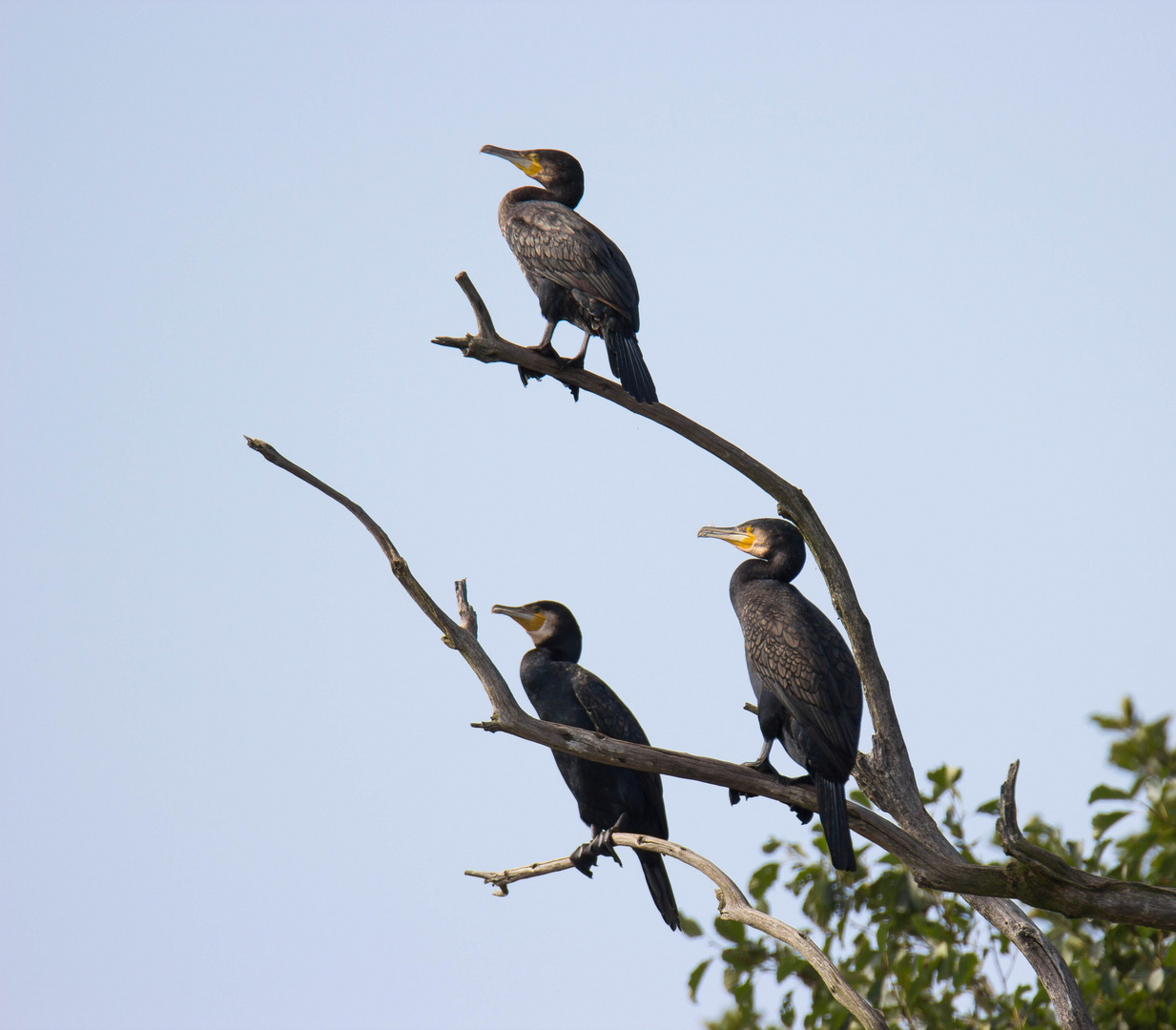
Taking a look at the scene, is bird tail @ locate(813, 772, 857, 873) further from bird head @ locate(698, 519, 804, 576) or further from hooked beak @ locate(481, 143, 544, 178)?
hooked beak @ locate(481, 143, 544, 178)

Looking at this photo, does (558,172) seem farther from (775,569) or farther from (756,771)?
(756,771)

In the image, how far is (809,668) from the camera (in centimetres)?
443

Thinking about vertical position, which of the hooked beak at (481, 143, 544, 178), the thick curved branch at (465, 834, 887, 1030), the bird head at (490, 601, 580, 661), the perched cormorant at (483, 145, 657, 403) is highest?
the hooked beak at (481, 143, 544, 178)

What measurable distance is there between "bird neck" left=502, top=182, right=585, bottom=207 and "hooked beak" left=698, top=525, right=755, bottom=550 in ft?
6.75

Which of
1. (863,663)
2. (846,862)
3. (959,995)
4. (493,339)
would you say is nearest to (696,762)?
(846,862)

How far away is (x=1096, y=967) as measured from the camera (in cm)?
557

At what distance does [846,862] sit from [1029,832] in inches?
99.5

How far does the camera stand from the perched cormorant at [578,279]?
5125 mm

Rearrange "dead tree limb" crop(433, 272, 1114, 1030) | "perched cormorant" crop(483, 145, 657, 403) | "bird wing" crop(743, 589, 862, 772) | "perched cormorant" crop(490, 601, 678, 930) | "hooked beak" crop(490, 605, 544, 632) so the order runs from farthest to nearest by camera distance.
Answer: "hooked beak" crop(490, 605, 544, 632)
"perched cormorant" crop(490, 601, 678, 930)
"perched cormorant" crop(483, 145, 657, 403)
"dead tree limb" crop(433, 272, 1114, 1030)
"bird wing" crop(743, 589, 862, 772)

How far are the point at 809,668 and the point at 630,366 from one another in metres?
1.46

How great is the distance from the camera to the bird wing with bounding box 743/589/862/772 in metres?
4.34

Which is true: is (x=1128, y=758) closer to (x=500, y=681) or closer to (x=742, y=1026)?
(x=742, y=1026)

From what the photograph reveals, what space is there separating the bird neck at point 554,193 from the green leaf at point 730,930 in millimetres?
3644

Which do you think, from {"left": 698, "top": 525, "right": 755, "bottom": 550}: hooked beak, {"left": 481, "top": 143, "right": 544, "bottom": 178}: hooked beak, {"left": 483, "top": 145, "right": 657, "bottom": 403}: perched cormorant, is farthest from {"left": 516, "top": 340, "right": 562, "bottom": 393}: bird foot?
{"left": 481, "top": 143, "right": 544, "bottom": 178}: hooked beak
